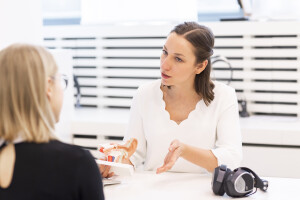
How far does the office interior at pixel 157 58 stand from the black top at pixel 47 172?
176 cm

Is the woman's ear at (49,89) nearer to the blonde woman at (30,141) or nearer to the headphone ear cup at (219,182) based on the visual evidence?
the blonde woman at (30,141)

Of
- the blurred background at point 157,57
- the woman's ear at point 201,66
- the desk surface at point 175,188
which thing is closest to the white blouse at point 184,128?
the woman's ear at point 201,66

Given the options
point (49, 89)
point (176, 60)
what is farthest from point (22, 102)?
point (176, 60)

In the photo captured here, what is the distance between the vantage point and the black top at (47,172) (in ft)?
3.64

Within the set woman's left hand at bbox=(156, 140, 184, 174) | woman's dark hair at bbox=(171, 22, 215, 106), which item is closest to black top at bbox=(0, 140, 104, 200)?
woman's left hand at bbox=(156, 140, 184, 174)

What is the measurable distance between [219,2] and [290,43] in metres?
0.70

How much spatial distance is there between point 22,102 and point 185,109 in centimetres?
117

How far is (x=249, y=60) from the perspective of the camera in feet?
10.5

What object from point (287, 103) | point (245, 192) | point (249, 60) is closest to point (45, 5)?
point (249, 60)

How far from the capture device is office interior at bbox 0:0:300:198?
113 inches

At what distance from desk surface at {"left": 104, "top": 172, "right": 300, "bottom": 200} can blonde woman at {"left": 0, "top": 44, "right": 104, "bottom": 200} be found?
1.72ft

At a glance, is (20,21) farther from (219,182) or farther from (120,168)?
(219,182)

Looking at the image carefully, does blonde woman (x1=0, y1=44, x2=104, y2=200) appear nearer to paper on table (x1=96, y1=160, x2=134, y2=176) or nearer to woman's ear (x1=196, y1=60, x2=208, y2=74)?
paper on table (x1=96, y1=160, x2=134, y2=176)

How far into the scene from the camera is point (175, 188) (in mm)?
1702
